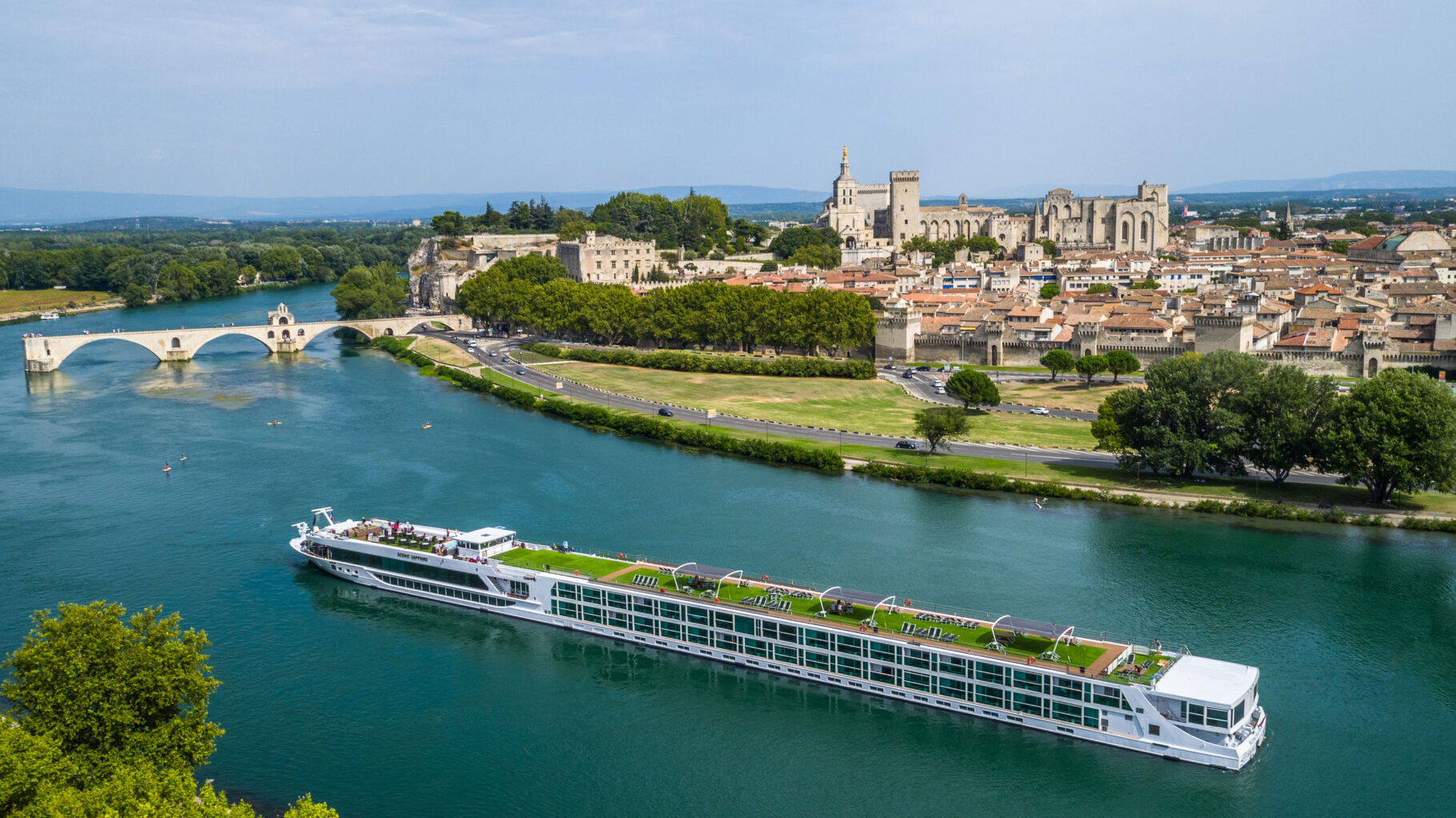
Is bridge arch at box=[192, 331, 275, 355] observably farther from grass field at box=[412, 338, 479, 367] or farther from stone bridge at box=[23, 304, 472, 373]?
grass field at box=[412, 338, 479, 367]

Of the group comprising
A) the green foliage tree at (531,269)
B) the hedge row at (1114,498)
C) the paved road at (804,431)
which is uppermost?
the green foliage tree at (531,269)

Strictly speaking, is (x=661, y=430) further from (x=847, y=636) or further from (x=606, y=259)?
(x=606, y=259)

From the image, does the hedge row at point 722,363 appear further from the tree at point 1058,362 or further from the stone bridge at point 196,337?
the stone bridge at point 196,337

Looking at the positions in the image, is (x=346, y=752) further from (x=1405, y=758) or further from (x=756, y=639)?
(x=1405, y=758)

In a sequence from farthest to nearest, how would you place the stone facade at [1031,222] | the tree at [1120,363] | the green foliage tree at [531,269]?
1. the stone facade at [1031,222]
2. the green foliage tree at [531,269]
3. the tree at [1120,363]

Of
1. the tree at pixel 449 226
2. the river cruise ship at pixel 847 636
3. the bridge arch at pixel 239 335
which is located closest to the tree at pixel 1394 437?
the river cruise ship at pixel 847 636

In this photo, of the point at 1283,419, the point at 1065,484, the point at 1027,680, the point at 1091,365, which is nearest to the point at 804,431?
the point at 1065,484

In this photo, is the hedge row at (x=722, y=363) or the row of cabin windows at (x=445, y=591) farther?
the hedge row at (x=722, y=363)
